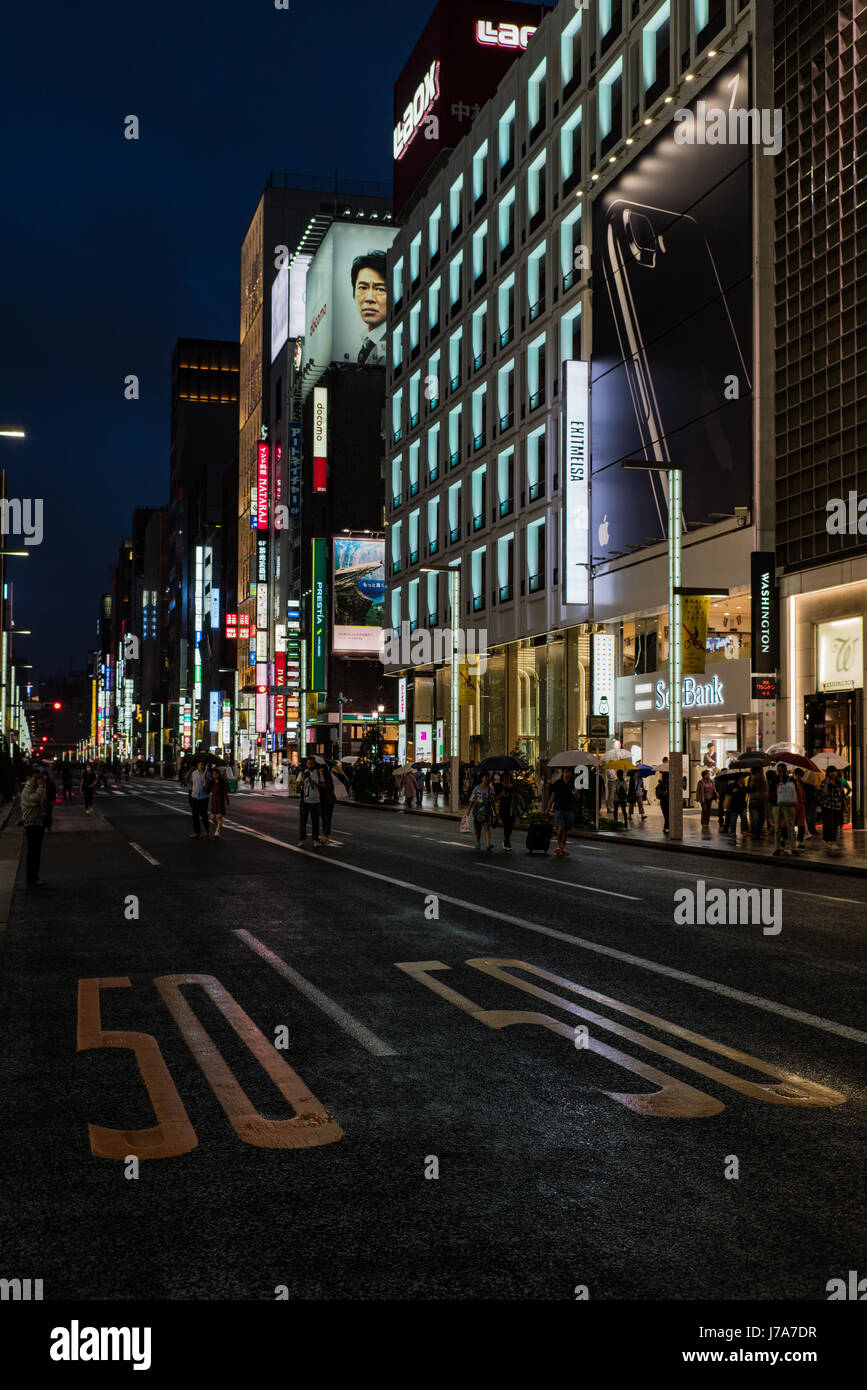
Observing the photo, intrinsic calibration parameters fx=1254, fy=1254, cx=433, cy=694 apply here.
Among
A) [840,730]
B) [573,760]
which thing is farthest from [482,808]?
[840,730]

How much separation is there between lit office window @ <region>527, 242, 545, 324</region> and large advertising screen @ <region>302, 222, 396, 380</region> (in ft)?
179

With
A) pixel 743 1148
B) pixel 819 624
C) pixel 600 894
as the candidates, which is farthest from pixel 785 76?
pixel 743 1148

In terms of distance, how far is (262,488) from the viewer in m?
122

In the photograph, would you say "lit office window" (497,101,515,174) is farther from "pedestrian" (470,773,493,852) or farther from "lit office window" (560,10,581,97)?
"pedestrian" (470,773,493,852)

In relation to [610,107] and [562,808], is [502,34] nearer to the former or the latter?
[610,107]

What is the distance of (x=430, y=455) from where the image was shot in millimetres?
66312

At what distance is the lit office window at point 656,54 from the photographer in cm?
4003

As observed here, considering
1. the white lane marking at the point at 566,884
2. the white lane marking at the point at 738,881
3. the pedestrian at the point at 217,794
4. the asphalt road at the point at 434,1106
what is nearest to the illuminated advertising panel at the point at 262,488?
the pedestrian at the point at 217,794

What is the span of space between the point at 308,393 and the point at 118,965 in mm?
98084

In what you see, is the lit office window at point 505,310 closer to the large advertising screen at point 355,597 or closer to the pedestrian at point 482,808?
the pedestrian at point 482,808

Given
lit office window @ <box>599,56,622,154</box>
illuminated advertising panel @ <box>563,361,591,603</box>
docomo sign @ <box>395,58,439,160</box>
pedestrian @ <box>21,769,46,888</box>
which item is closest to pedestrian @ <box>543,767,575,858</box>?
pedestrian @ <box>21,769,46,888</box>

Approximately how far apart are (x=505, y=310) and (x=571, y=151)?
26.5ft

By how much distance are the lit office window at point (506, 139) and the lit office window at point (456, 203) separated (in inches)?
213

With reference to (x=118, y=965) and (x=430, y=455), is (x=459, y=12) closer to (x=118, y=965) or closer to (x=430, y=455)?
(x=430, y=455)
